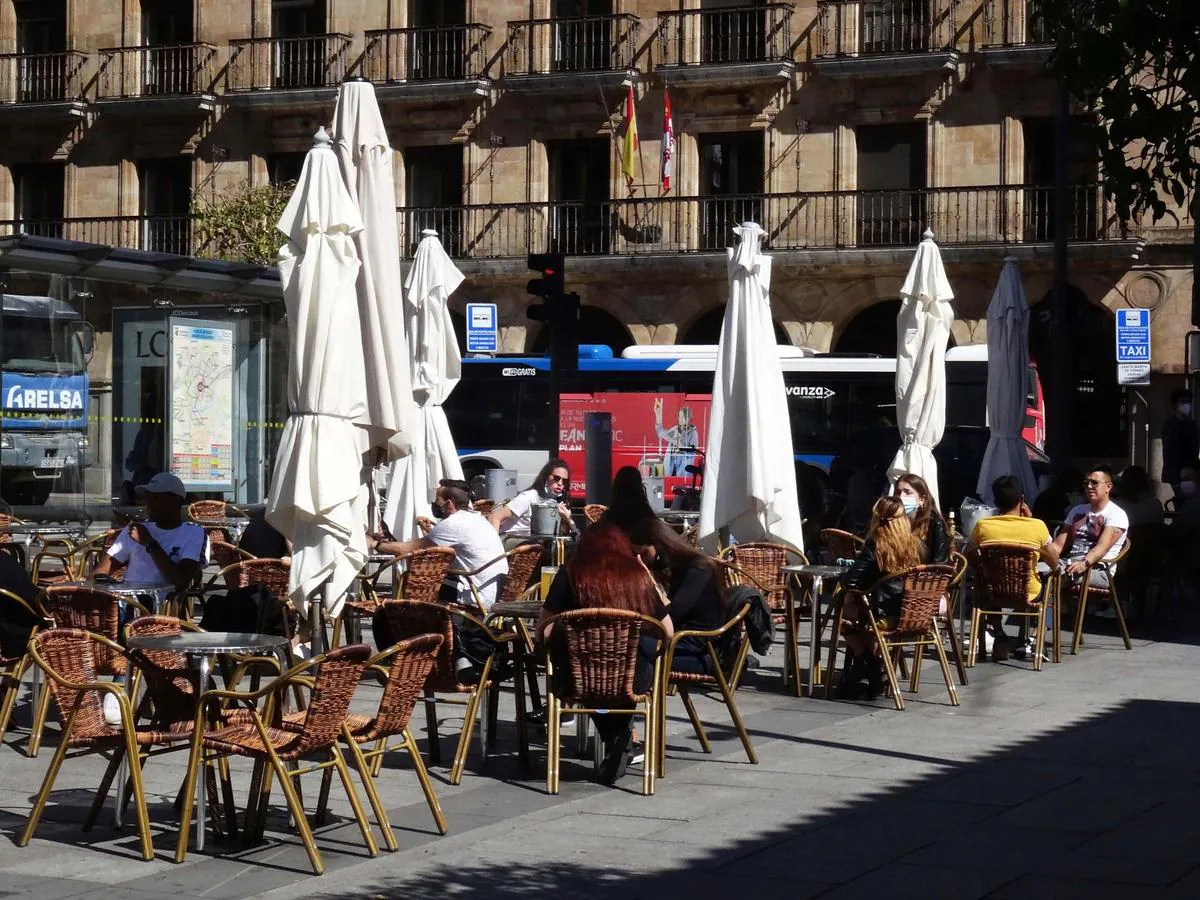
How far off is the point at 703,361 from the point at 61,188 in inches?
667

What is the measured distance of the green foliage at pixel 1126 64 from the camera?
7.04 m

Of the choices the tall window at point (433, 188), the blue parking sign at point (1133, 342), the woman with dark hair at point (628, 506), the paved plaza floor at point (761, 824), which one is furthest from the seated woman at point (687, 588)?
the tall window at point (433, 188)

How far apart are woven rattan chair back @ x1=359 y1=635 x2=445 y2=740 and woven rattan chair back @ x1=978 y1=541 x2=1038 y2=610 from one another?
6363 millimetres

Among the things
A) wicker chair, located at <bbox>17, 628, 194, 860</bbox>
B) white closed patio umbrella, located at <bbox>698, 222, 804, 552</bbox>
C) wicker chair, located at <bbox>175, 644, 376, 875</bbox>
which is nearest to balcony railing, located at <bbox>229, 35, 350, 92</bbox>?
white closed patio umbrella, located at <bbox>698, 222, 804, 552</bbox>

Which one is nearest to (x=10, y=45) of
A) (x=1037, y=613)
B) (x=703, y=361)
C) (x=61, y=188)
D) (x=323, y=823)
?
(x=61, y=188)

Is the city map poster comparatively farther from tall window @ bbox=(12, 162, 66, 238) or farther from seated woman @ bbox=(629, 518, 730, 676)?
tall window @ bbox=(12, 162, 66, 238)

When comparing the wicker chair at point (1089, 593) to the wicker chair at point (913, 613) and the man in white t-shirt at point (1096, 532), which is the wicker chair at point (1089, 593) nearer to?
the man in white t-shirt at point (1096, 532)

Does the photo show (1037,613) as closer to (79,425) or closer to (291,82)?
(79,425)

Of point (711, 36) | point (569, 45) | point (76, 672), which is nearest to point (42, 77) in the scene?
point (569, 45)

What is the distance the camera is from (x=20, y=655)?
29.8 ft

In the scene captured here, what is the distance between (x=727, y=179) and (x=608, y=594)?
27.6 meters

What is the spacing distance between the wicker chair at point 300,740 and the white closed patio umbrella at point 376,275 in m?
3.35

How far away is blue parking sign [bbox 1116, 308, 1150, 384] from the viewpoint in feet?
77.8

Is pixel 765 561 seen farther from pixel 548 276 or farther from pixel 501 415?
pixel 501 415
